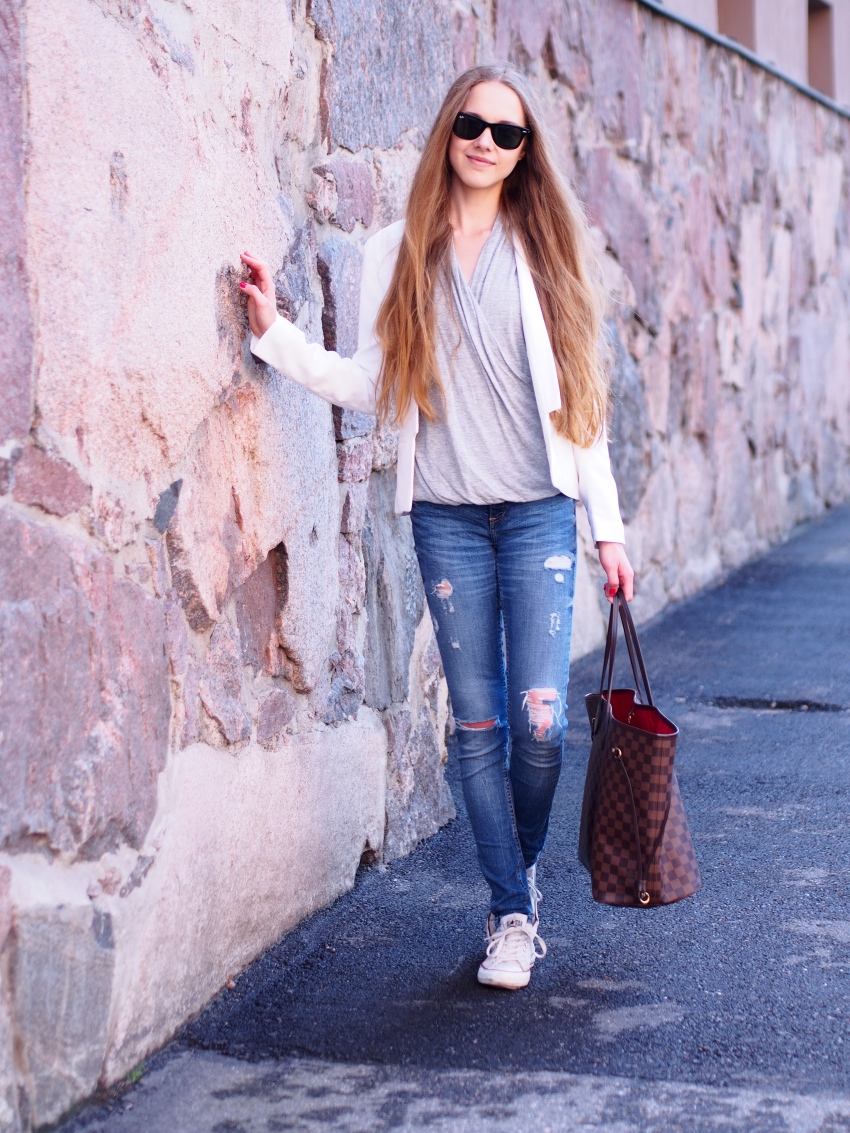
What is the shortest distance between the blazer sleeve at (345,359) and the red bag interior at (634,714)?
704mm

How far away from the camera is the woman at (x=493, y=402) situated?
8.36ft

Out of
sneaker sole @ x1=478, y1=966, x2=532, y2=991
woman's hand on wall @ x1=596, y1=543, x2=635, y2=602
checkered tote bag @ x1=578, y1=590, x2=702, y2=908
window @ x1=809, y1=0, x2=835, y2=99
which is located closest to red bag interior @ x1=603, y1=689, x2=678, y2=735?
checkered tote bag @ x1=578, y1=590, x2=702, y2=908

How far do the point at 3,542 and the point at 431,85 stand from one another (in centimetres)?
229

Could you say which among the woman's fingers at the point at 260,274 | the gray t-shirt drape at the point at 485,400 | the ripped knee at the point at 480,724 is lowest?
the ripped knee at the point at 480,724

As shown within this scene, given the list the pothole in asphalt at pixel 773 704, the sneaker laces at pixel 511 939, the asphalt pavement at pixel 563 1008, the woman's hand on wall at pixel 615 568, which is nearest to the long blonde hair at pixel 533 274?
the woman's hand on wall at pixel 615 568

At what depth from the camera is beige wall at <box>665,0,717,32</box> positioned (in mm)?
6418

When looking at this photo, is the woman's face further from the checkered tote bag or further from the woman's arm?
the checkered tote bag

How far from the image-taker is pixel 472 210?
8.70 feet

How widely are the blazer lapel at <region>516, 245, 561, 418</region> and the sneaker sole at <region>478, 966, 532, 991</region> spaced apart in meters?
1.00

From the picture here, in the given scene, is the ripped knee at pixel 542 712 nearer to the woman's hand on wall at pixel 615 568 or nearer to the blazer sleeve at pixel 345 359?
the woman's hand on wall at pixel 615 568

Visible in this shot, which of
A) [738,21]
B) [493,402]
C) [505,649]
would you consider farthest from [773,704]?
[738,21]

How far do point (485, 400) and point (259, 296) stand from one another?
442mm

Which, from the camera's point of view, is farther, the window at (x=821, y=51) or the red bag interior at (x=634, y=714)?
the window at (x=821, y=51)

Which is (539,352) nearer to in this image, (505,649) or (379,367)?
(379,367)
